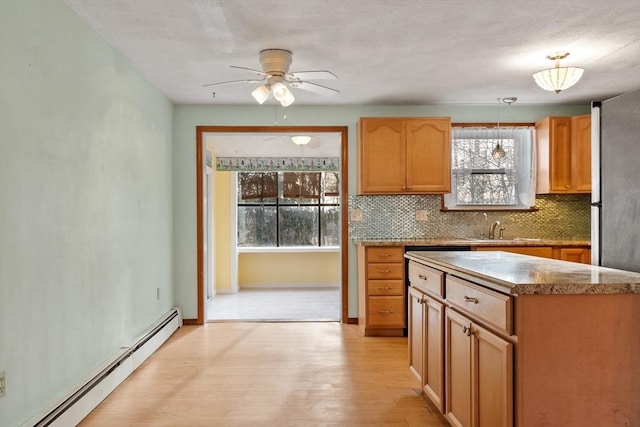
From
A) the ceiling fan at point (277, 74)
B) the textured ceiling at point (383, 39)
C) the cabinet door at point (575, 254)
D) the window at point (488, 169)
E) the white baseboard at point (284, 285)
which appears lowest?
the white baseboard at point (284, 285)

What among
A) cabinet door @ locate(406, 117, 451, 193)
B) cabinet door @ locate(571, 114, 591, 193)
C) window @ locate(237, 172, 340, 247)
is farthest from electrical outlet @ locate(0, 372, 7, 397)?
window @ locate(237, 172, 340, 247)

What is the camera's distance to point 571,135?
453 cm

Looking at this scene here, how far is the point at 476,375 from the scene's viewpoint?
1.88 metres

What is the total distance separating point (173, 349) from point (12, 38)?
2.67 m

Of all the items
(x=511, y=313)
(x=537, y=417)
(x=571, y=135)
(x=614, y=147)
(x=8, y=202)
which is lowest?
(x=537, y=417)

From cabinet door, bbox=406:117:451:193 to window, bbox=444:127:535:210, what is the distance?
1.45 feet

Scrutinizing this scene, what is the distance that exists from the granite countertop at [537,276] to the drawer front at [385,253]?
185 centimetres

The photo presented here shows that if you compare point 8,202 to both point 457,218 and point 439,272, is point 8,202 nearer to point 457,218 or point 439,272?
point 439,272

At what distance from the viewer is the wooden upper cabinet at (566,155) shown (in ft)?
14.6

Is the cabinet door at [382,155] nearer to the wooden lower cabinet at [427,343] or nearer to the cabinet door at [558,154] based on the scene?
the cabinet door at [558,154]

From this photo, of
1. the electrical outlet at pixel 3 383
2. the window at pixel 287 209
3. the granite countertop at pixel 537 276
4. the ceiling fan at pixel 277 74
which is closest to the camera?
the granite countertop at pixel 537 276

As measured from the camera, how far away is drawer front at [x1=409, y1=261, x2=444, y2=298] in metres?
2.32

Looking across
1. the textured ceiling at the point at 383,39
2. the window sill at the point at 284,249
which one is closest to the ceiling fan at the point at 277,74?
the textured ceiling at the point at 383,39

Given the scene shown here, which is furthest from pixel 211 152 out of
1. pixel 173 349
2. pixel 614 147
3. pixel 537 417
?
pixel 537 417
